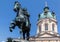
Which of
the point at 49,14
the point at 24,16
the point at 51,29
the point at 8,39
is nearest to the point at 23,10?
the point at 24,16

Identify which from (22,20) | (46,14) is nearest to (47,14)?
(46,14)

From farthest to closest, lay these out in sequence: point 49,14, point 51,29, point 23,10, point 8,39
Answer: point 49,14 → point 51,29 → point 23,10 → point 8,39

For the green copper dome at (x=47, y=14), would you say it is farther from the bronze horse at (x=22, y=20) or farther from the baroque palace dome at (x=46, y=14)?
the bronze horse at (x=22, y=20)

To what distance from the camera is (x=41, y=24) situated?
69125mm

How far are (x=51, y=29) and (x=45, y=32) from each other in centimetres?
230

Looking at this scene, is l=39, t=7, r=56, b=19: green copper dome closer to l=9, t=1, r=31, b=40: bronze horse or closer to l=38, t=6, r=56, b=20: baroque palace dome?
l=38, t=6, r=56, b=20: baroque palace dome

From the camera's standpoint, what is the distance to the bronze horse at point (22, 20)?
14102 mm

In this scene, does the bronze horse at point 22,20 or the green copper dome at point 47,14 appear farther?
the green copper dome at point 47,14

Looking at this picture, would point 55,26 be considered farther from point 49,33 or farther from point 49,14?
point 49,14

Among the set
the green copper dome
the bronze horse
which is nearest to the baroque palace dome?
the green copper dome

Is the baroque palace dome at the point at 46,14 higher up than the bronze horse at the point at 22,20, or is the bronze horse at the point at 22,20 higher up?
the baroque palace dome at the point at 46,14

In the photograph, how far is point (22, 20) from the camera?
14.1 m

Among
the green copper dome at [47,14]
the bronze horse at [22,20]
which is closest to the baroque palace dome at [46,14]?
the green copper dome at [47,14]

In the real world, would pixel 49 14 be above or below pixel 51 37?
above
